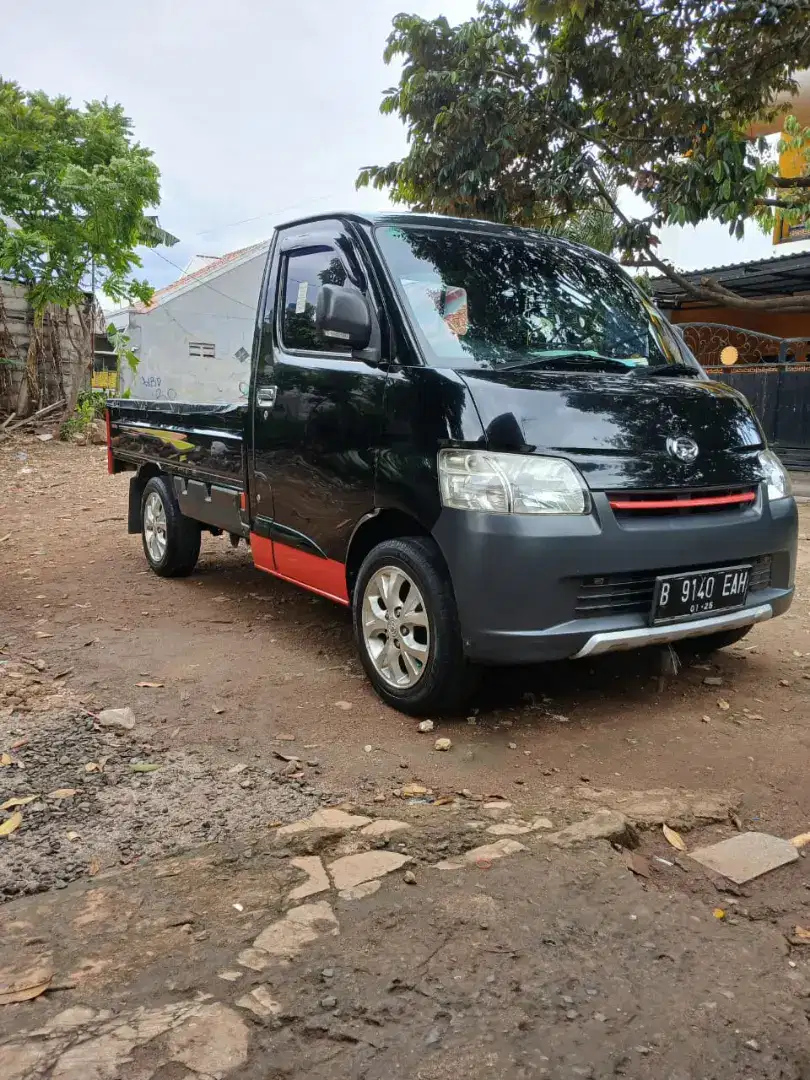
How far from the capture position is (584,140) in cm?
893

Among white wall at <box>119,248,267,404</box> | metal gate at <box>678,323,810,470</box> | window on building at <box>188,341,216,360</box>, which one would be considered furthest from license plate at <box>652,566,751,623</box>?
window on building at <box>188,341,216,360</box>

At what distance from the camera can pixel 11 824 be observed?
2.77m

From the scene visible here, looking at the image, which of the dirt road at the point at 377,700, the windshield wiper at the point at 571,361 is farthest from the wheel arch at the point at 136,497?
the windshield wiper at the point at 571,361

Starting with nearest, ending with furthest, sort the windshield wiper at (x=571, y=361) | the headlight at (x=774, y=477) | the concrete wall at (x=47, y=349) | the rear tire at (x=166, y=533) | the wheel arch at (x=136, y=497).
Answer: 1. the windshield wiper at (x=571, y=361)
2. the headlight at (x=774, y=477)
3. the rear tire at (x=166, y=533)
4. the wheel arch at (x=136, y=497)
5. the concrete wall at (x=47, y=349)

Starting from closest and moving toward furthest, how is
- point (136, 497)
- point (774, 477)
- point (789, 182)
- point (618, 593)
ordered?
point (618, 593) → point (774, 477) → point (136, 497) → point (789, 182)

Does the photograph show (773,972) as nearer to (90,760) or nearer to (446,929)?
(446,929)

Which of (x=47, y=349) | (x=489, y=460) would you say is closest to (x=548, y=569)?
(x=489, y=460)

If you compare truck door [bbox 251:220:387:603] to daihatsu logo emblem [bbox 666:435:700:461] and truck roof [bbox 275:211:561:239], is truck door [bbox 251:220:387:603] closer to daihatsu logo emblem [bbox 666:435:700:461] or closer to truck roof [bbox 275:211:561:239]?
truck roof [bbox 275:211:561:239]

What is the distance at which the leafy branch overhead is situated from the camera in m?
7.32

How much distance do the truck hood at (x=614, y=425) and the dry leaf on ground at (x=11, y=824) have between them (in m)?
2.02

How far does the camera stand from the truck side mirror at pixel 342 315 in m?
3.70

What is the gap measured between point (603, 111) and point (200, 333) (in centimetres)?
1369

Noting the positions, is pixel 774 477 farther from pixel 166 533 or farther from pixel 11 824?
pixel 166 533

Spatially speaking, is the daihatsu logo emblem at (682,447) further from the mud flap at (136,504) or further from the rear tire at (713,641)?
the mud flap at (136,504)
